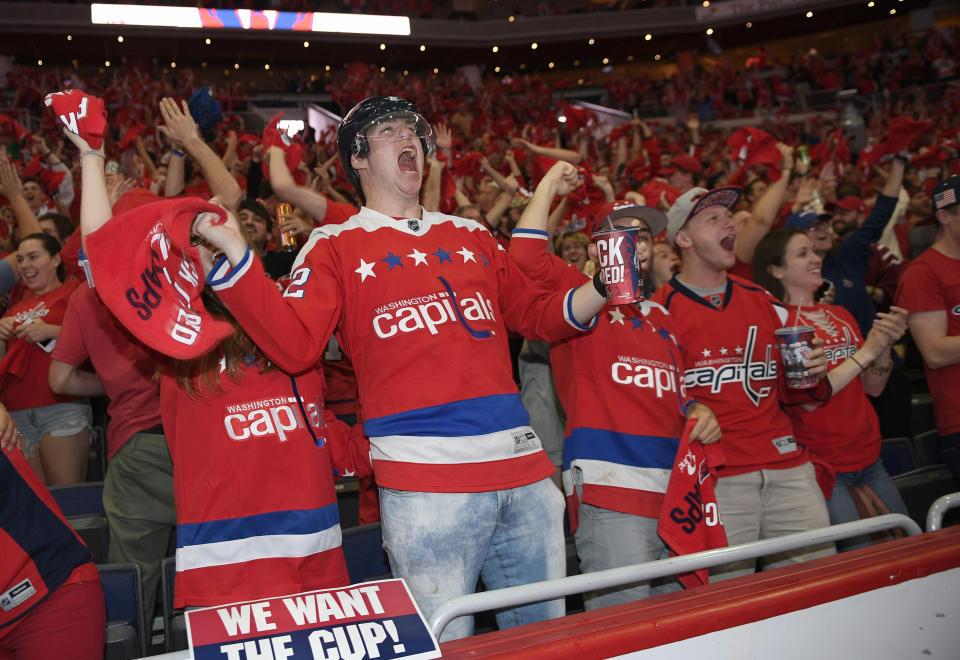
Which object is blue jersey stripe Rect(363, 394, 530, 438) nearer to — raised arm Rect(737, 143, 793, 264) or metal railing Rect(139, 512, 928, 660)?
metal railing Rect(139, 512, 928, 660)

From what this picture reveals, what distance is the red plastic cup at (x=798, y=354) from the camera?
114 inches

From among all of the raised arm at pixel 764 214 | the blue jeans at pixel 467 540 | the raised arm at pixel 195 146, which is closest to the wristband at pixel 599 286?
the blue jeans at pixel 467 540

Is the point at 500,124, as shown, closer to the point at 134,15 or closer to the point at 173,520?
the point at 134,15

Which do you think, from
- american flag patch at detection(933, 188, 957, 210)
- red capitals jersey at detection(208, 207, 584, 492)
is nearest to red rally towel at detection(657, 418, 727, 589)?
red capitals jersey at detection(208, 207, 584, 492)

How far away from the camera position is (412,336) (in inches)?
80.4

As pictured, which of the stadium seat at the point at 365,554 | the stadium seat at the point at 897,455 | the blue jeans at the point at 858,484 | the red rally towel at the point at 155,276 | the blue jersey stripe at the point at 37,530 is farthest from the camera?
the stadium seat at the point at 897,455

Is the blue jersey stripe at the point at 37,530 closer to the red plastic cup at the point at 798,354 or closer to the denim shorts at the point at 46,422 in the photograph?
the denim shorts at the point at 46,422

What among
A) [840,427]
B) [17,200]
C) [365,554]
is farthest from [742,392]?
[17,200]

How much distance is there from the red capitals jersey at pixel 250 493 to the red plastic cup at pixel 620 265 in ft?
3.13

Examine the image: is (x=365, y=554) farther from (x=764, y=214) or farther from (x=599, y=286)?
(x=764, y=214)

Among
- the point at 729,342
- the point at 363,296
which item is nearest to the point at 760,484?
the point at 729,342

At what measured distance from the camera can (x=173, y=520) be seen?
3012mm

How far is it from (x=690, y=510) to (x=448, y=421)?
3.39 feet

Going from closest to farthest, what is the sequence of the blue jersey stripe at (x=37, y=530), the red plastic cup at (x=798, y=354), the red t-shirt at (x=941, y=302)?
the blue jersey stripe at (x=37, y=530) < the red plastic cup at (x=798, y=354) < the red t-shirt at (x=941, y=302)
